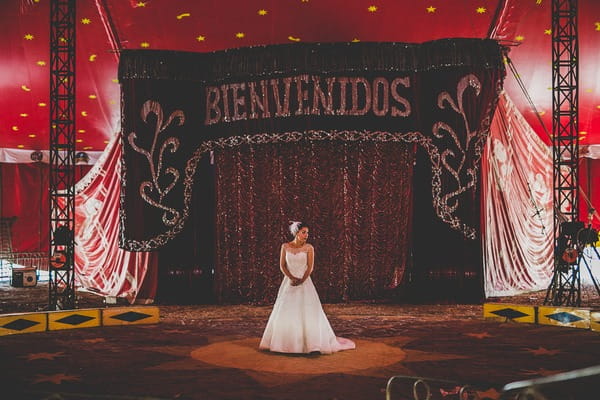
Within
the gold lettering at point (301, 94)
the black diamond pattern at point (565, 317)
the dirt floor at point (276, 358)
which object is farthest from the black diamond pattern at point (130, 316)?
the black diamond pattern at point (565, 317)

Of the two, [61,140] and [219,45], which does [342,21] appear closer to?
[219,45]

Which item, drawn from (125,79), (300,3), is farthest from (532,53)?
(125,79)

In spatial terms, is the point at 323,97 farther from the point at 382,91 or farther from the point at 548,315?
the point at 548,315

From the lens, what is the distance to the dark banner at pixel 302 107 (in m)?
9.47

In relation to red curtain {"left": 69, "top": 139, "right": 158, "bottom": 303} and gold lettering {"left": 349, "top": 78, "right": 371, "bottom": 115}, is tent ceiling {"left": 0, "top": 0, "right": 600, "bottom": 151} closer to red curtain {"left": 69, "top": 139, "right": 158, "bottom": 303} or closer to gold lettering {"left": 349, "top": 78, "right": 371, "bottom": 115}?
gold lettering {"left": 349, "top": 78, "right": 371, "bottom": 115}

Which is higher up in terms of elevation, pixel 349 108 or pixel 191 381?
pixel 349 108

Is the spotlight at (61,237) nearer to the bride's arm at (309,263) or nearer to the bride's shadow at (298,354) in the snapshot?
the bride's shadow at (298,354)

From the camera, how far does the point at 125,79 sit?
990 centimetres

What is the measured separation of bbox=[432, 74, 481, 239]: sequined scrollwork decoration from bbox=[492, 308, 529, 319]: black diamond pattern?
166cm

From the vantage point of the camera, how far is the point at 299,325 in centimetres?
623

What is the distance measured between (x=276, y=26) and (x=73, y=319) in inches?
197

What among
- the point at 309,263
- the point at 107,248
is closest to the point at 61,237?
the point at 107,248

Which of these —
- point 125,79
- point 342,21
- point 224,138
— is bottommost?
point 224,138

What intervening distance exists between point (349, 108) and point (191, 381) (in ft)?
17.6
